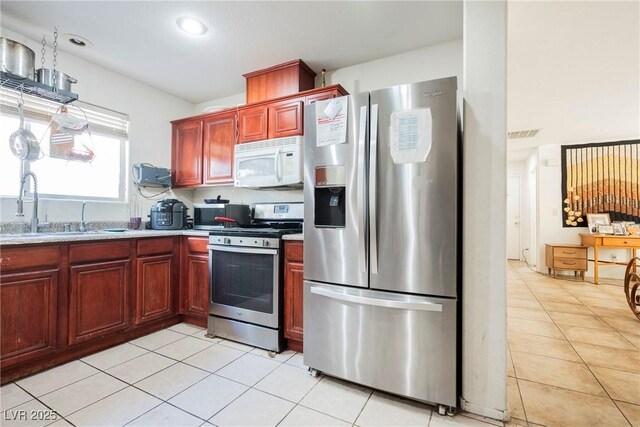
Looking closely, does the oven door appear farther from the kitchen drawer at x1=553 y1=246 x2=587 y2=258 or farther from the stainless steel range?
the kitchen drawer at x1=553 y1=246 x2=587 y2=258

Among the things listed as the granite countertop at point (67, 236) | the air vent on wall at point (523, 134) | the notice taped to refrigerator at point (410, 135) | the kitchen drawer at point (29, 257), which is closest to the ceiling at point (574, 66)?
the air vent on wall at point (523, 134)

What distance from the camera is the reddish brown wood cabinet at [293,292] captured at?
2.14m

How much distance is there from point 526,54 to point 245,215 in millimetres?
3124

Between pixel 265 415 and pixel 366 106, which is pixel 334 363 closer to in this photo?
pixel 265 415

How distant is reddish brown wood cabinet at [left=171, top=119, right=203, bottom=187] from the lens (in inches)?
130

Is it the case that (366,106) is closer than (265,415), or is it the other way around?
(265,415)

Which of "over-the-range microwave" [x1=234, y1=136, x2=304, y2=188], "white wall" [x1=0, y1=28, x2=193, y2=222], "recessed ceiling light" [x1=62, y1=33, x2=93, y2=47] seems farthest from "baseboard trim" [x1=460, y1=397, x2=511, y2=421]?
"recessed ceiling light" [x1=62, y1=33, x2=93, y2=47]

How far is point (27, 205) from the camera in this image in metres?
2.38

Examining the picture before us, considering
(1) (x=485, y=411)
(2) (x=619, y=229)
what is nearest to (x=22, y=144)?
(1) (x=485, y=411)

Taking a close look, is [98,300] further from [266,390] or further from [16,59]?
[16,59]

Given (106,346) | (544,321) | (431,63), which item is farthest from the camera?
(544,321)

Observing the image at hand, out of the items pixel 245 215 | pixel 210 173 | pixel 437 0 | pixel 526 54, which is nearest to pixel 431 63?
pixel 437 0

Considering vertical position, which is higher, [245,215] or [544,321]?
[245,215]

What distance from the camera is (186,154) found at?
3.40m
